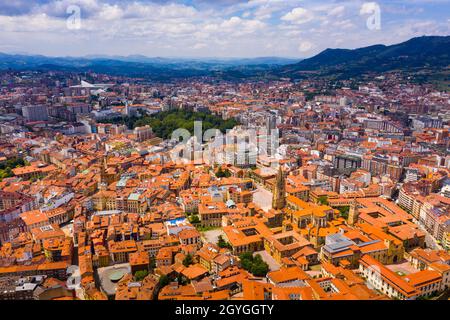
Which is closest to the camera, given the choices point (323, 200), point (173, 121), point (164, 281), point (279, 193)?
point (164, 281)

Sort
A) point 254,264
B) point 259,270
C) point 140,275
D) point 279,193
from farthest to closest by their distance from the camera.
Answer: point 279,193 → point 254,264 → point 259,270 → point 140,275

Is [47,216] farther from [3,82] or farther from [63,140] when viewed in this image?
[3,82]

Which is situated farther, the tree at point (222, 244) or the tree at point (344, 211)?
the tree at point (344, 211)

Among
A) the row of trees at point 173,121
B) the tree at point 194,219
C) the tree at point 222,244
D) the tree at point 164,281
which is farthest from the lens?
the row of trees at point 173,121

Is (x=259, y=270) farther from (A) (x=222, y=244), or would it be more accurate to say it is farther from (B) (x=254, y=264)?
(A) (x=222, y=244)

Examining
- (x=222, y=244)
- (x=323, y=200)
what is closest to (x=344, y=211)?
(x=323, y=200)

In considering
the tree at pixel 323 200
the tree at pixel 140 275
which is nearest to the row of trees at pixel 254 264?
the tree at pixel 140 275

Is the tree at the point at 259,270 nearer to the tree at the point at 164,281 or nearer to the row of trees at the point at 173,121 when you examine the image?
the tree at the point at 164,281

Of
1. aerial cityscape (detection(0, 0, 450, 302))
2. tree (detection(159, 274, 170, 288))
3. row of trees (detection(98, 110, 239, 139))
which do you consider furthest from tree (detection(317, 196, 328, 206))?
row of trees (detection(98, 110, 239, 139))

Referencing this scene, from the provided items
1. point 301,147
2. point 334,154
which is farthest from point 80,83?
point 334,154

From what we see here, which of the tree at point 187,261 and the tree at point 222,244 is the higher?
the tree at point 187,261

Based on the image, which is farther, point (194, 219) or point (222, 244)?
point (194, 219)
